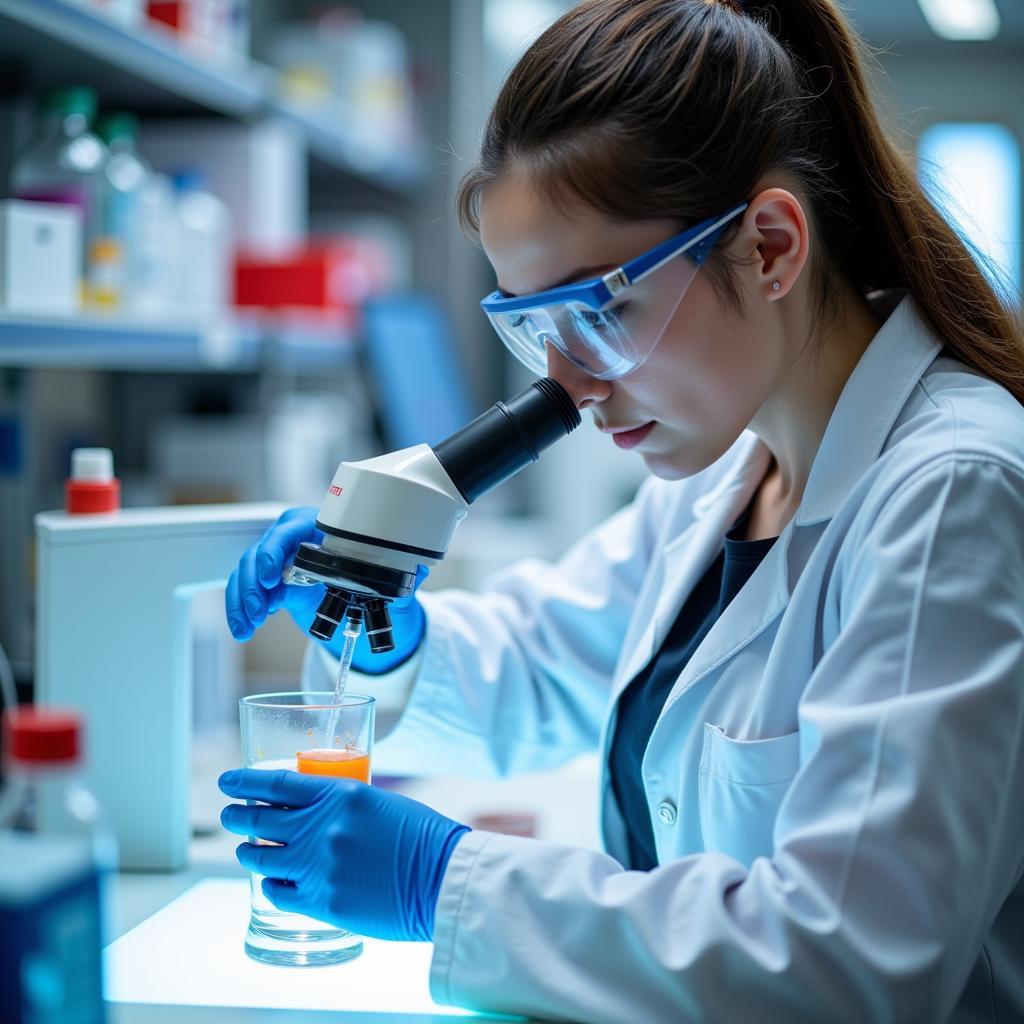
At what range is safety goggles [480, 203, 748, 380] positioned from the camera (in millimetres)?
1092

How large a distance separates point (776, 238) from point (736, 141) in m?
0.10

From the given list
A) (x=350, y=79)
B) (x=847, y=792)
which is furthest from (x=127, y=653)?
(x=350, y=79)

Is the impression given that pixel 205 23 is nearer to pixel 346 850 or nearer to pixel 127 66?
pixel 127 66

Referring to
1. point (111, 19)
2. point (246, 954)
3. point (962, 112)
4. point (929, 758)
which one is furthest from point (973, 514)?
point (962, 112)

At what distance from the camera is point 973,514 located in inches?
38.8

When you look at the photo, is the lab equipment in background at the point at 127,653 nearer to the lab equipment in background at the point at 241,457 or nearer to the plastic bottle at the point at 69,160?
the plastic bottle at the point at 69,160

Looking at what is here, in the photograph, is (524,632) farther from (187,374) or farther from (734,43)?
(187,374)

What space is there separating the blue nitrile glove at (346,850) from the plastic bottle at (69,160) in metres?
1.05

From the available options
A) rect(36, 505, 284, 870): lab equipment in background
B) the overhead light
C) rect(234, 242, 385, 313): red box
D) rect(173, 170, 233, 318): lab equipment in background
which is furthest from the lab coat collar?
the overhead light

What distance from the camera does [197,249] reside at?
7.06 feet

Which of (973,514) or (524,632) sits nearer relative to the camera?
(973,514)

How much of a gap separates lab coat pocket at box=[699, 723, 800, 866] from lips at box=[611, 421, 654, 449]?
0.29 meters

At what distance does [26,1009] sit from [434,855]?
0.36 meters

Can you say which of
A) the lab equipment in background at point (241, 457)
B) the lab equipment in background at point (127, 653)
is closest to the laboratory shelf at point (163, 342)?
the lab equipment in background at point (241, 457)
